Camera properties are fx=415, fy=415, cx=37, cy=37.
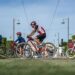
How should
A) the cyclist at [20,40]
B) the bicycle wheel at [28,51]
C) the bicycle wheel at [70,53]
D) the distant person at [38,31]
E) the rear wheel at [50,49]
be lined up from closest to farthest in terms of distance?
the distant person at [38,31]
the rear wheel at [50,49]
the bicycle wheel at [28,51]
the cyclist at [20,40]
the bicycle wheel at [70,53]

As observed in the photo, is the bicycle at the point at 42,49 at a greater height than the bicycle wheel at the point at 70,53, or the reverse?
the bicycle at the point at 42,49

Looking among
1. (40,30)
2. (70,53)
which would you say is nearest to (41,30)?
(40,30)

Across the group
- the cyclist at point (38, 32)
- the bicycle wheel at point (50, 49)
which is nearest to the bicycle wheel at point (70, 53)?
the bicycle wheel at point (50, 49)

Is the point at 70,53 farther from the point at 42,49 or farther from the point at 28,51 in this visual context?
the point at 42,49

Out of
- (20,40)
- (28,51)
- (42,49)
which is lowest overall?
(28,51)

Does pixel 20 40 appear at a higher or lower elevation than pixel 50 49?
higher

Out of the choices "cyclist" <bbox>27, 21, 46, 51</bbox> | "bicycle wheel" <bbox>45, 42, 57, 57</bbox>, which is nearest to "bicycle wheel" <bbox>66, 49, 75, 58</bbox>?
"bicycle wheel" <bbox>45, 42, 57, 57</bbox>

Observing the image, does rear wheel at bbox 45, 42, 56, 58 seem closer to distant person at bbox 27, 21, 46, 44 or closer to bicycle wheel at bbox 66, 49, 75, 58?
distant person at bbox 27, 21, 46, 44

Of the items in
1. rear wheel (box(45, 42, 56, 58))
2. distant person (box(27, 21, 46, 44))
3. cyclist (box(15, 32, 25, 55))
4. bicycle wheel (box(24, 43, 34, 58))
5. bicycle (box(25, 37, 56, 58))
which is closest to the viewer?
distant person (box(27, 21, 46, 44))

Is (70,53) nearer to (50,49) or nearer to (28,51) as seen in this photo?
(28,51)

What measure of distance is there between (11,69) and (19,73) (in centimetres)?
26

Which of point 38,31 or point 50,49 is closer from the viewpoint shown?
point 38,31

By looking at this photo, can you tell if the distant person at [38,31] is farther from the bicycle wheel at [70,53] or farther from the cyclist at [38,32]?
the bicycle wheel at [70,53]

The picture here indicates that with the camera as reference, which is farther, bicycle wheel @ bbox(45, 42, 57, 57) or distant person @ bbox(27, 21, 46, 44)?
bicycle wheel @ bbox(45, 42, 57, 57)
